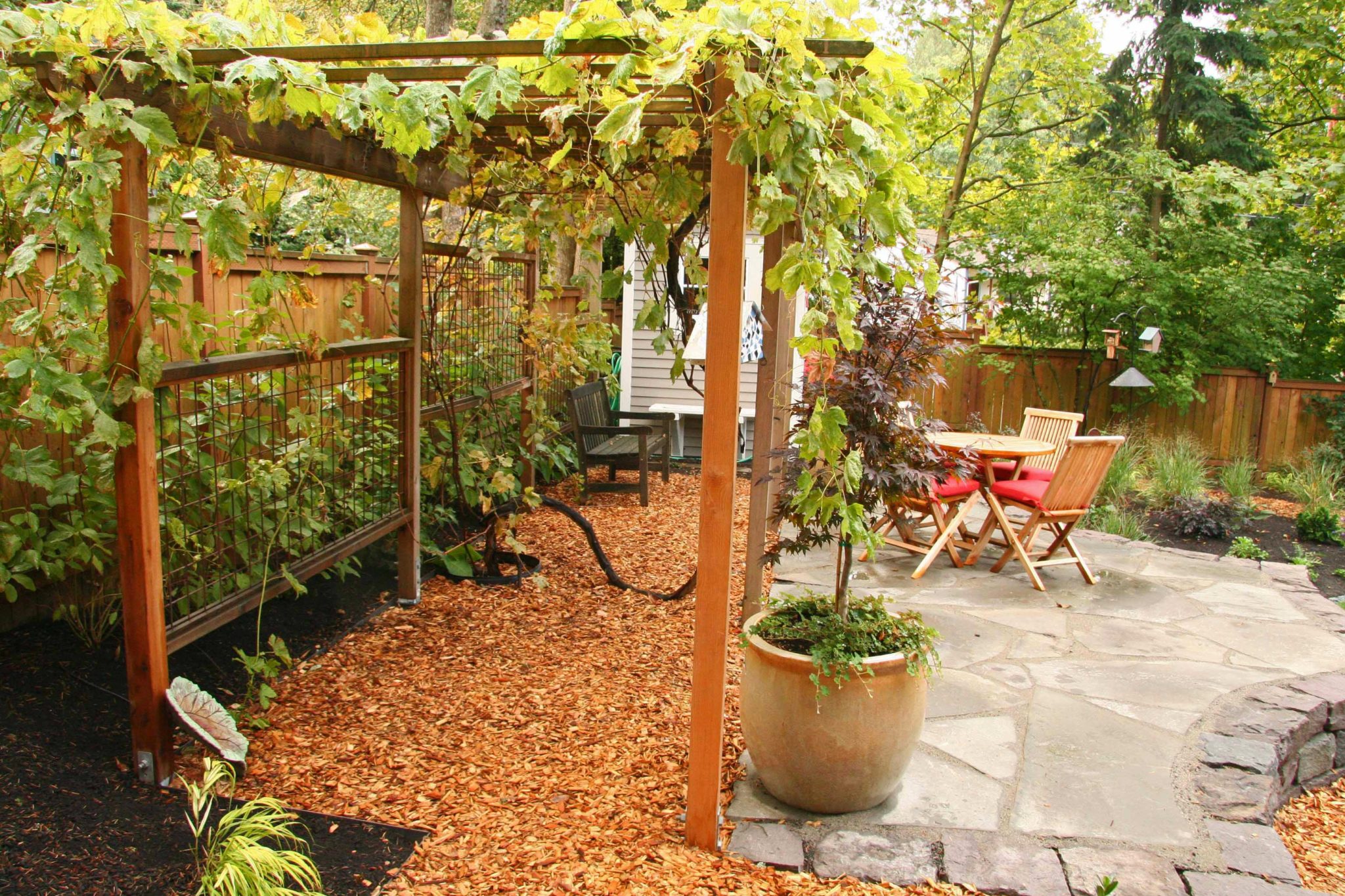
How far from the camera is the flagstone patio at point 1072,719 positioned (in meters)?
2.69

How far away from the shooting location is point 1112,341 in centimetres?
970

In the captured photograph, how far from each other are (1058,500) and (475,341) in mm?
3469

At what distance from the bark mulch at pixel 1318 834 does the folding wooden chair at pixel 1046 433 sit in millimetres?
2575

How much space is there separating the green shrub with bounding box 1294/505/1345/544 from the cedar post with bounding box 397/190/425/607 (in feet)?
23.0

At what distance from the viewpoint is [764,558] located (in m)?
3.30

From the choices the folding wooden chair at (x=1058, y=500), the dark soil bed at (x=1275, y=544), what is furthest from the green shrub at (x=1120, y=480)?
the folding wooden chair at (x=1058, y=500)

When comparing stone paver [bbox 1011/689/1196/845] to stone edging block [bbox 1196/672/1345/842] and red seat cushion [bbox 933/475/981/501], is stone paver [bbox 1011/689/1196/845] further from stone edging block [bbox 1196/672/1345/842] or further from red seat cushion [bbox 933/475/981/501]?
red seat cushion [bbox 933/475/981/501]

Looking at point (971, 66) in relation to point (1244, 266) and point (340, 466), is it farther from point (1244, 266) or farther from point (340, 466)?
point (340, 466)

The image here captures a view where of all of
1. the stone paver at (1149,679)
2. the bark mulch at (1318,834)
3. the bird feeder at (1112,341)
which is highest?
the bird feeder at (1112,341)

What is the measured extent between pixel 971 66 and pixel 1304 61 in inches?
167

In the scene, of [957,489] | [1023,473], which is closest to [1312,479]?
[1023,473]

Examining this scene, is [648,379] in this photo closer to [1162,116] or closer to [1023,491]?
[1023,491]

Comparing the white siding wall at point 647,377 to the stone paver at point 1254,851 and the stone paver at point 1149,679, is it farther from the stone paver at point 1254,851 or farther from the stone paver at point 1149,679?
the stone paver at point 1254,851

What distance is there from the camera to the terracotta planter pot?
2.76m
